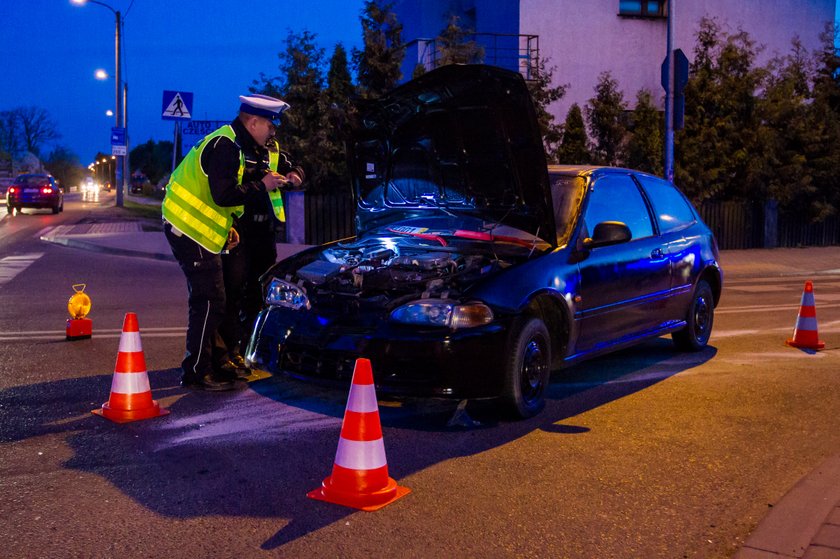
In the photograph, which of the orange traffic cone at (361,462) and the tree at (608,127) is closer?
the orange traffic cone at (361,462)

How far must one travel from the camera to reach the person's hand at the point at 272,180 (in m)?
6.42

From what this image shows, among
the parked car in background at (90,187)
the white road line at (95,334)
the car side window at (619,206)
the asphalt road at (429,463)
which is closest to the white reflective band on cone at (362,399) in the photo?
the asphalt road at (429,463)

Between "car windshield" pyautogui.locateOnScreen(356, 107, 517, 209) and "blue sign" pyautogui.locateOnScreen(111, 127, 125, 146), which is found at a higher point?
"blue sign" pyautogui.locateOnScreen(111, 127, 125, 146)

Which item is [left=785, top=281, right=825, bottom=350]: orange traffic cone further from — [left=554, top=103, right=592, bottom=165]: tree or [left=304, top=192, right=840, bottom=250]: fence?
[left=554, top=103, right=592, bottom=165]: tree

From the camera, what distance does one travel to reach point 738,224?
22.1 m

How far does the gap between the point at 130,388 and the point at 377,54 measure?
14788mm

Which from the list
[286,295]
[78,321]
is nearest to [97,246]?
[78,321]

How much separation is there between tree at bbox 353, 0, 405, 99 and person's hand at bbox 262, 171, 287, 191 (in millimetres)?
13072

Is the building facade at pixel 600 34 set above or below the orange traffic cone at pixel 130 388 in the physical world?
above

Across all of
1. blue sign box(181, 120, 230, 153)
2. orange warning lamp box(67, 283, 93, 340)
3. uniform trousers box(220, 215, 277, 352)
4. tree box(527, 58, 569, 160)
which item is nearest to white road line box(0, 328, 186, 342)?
orange warning lamp box(67, 283, 93, 340)

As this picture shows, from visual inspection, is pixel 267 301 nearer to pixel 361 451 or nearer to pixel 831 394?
pixel 361 451

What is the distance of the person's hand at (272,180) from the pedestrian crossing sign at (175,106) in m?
11.9

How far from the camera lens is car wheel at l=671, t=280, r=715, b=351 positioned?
7.98 metres

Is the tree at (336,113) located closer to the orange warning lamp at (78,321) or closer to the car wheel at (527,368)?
the orange warning lamp at (78,321)
